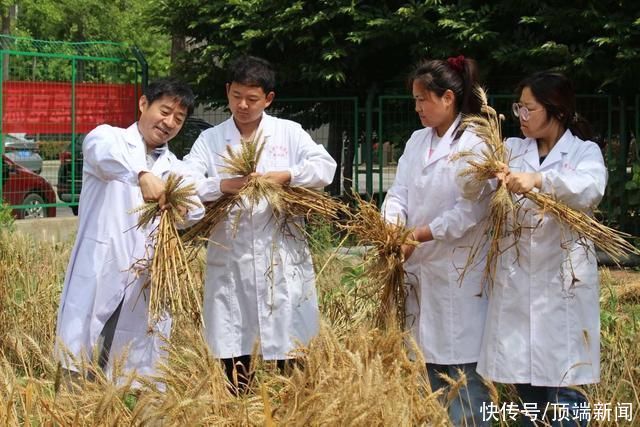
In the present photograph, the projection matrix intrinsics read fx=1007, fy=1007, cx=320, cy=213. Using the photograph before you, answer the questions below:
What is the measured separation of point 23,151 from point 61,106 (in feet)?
2.45

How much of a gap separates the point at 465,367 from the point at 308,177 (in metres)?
0.96

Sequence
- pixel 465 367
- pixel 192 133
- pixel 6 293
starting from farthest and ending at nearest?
pixel 192 133 < pixel 6 293 < pixel 465 367

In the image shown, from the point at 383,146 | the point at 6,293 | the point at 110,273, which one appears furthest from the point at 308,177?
the point at 383,146

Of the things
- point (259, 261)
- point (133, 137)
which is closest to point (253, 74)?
point (133, 137)

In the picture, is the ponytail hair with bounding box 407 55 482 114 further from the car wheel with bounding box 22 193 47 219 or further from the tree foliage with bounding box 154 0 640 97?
the car wheel with bounding box 22 193 47 219

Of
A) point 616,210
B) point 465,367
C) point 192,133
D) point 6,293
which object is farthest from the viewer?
point 192,133

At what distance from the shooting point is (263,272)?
4031 mm

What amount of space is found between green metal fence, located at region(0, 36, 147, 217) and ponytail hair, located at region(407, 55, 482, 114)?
260 inches

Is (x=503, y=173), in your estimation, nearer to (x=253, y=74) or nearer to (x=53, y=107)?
(x=253, y=74)

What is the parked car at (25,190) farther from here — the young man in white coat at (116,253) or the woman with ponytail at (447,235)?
the woman with ponytail at (447,235)

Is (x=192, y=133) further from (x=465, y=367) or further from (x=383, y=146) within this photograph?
(x=465, y=367)

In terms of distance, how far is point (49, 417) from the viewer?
2836 millimetres

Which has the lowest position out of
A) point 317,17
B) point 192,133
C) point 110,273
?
point 110,273

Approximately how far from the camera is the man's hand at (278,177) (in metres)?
3.91
